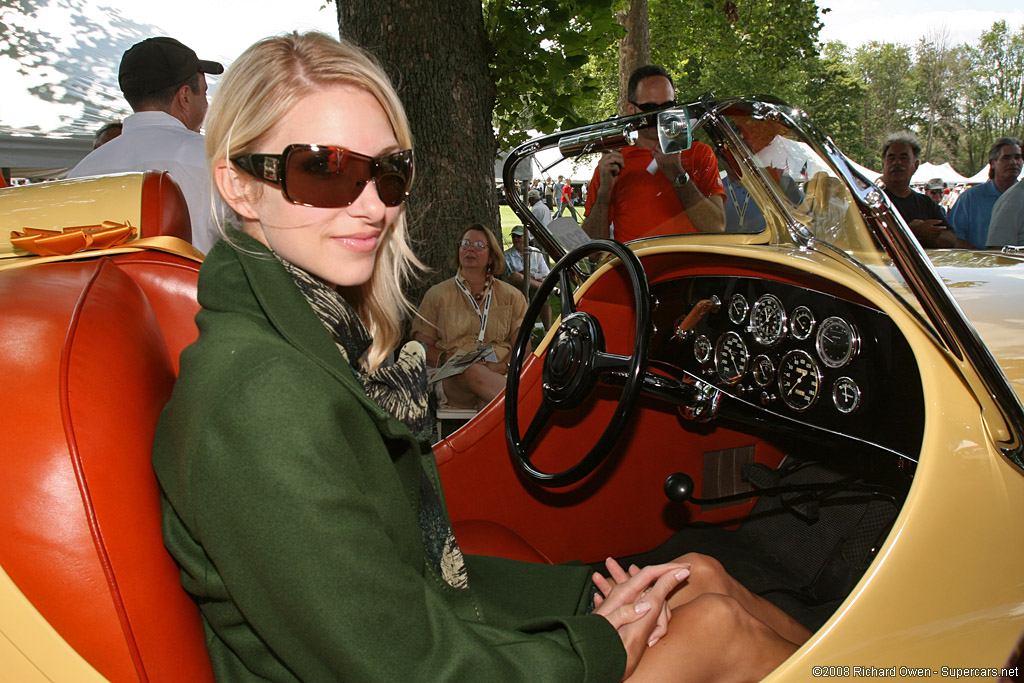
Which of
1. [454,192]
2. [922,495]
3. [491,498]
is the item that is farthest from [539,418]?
[454,192]

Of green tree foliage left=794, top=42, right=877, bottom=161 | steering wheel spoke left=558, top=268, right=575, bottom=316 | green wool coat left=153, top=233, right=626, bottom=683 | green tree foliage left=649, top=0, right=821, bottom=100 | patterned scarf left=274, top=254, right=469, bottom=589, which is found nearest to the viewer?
green wool coat left=153, top=233, right=626, bottom=683

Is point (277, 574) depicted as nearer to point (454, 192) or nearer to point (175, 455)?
point (175, 455)

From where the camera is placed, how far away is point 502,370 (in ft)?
15.2

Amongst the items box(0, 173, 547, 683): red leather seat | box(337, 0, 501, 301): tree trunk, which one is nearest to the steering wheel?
box(0, 173, 547, 683): red leather seat

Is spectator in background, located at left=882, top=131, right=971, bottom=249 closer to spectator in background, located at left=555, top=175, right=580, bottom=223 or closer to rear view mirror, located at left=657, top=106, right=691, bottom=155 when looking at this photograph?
spectator in background, located at left=555, top=175, right=580, bottom=223

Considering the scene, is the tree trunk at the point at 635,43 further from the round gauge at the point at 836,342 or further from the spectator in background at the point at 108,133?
the round gauge at the point at 836,342

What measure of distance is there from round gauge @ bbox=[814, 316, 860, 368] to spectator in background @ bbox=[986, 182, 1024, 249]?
12.3 feet

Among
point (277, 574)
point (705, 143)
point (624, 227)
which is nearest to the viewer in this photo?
point (277, 574)

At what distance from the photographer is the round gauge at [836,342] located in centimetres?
184

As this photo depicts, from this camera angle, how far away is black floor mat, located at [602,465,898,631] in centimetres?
230

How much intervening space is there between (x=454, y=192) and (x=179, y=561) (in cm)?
402

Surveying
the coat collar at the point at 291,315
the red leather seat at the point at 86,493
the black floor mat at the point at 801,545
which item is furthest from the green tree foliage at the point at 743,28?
the red leather seat at the point at 86,493

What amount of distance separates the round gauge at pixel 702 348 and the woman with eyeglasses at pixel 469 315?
233cm

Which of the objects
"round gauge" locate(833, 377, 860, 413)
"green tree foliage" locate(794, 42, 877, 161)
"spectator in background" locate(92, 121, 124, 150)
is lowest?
"round gauge" locate(833, 377, 860, 413)
